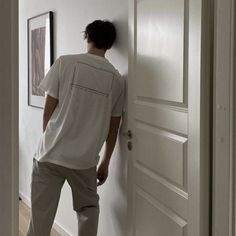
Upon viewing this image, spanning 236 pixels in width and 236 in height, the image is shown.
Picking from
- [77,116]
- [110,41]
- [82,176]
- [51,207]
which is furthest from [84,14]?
[51,207]

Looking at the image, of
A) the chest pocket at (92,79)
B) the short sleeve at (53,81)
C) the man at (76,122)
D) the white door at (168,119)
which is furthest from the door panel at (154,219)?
the short sleeve at (53,81)

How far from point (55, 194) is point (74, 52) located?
118 cm

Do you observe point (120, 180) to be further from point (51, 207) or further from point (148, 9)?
point (148, 9)

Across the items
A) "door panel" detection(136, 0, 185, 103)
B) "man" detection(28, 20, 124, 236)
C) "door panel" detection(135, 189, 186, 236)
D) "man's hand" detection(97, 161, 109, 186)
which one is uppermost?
"door panel" detection(136, 0, 185, 103)

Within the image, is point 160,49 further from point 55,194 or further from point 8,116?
point 8,116

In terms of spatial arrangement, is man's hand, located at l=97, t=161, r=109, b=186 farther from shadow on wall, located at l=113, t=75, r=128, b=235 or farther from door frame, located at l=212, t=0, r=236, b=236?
door frame, located at l=212, t=0, r=236, b=236

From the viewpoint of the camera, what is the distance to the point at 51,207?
234 centimetres

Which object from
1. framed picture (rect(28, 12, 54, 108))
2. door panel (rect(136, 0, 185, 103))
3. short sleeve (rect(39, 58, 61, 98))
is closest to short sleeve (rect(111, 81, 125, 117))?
door panel (rect(136, 0, 185, 103))

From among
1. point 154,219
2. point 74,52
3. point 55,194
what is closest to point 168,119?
point 154,219

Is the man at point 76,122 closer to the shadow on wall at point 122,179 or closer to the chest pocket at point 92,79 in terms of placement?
the chest pocket at point 92,79

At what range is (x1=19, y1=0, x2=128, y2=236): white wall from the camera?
2.47m

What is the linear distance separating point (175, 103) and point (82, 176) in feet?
2.87

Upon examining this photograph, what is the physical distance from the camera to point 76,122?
224cm

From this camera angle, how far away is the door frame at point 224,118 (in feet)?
4.41
